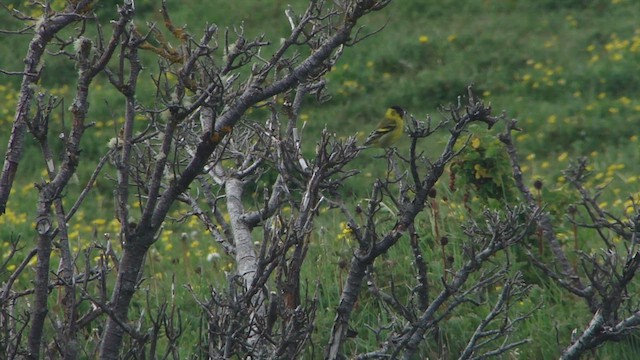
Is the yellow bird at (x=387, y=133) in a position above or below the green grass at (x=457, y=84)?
below

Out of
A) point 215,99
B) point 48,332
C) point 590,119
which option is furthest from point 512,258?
point 590,119

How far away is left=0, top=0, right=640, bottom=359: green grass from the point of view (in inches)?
356

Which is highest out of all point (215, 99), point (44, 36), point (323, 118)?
point (323, 118)

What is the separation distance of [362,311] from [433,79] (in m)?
6.69

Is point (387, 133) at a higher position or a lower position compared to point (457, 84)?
lower

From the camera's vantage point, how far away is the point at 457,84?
1091 centimetres

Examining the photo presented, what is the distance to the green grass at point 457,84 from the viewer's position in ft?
29.7

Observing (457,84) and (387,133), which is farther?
(457,84)

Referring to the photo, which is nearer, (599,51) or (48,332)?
(48,332)

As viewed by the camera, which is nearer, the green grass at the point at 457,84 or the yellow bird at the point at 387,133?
the yellow bird at the point at 387,133

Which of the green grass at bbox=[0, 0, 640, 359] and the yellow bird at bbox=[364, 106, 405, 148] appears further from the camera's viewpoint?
the green grass at bbox=[0, 0, 640, 359]

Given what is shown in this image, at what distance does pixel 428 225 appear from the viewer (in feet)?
18.0

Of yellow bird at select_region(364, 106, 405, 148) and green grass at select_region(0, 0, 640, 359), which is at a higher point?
green grass at select_region(0, 0, 640, 359)

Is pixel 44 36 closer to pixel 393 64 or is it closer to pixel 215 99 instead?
pixel 215 99
